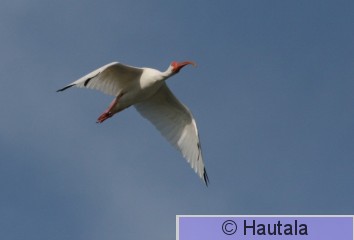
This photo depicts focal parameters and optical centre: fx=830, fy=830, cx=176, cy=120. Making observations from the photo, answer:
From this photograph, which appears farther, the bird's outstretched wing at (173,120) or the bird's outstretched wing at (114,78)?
the bird's outstretched wing at (173,120)

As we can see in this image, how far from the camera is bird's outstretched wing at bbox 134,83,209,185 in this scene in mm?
23875

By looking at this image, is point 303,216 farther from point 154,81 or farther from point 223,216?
point 154,81

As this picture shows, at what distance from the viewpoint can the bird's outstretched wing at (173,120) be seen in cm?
2388

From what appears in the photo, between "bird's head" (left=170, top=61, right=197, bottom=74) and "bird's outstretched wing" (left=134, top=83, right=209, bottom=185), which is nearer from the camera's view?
"bird's head" (left=170, top=61, right=197, bottom=74)

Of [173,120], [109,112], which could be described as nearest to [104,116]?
[109,112]

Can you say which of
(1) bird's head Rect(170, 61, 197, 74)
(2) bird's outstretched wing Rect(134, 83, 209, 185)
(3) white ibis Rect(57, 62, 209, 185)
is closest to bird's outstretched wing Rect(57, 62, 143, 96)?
(3) white ibis Rect(57, 62, 209, 185)

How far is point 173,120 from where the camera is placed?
24281 mm

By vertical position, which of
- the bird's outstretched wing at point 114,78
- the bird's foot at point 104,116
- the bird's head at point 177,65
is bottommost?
the bird's foot at point 104,116

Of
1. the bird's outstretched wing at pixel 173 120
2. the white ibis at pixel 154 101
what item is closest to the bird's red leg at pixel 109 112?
the white ibis at pixel 154 101

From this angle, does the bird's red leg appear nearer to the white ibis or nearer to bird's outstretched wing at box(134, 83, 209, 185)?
the white ibis

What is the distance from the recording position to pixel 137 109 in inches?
962

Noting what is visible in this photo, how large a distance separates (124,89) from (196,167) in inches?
120

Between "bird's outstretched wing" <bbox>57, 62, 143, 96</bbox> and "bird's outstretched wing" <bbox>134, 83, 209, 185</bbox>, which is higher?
"bird's outstretched wing" <bbox>57, 62, 143, 96</bbox>

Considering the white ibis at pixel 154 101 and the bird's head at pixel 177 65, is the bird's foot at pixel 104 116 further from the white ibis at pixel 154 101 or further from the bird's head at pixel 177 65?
the bird's head at pixel 177 65
